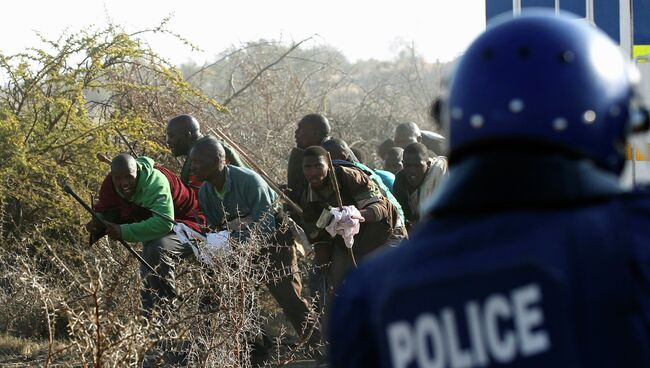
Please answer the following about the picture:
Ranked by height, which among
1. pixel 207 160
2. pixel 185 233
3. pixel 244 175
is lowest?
pixel 185 233

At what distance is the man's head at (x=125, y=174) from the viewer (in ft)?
26.1

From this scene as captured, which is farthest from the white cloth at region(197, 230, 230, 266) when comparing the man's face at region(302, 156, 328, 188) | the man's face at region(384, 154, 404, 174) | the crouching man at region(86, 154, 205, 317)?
the man's face at region(384, 154, 404, 174)

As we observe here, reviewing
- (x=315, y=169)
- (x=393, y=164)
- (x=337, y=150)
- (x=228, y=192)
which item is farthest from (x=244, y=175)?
(x=393, y=164)

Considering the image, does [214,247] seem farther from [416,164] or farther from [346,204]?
[416,164]

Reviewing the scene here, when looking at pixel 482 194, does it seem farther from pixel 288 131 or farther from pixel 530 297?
pixel 288 131

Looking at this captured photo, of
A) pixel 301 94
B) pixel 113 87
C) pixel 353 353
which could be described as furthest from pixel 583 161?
pixel 301 94

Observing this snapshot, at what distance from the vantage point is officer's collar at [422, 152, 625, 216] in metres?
1.67

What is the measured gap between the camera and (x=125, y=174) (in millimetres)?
7949

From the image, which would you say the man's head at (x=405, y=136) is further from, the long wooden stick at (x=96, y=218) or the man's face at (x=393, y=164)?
the long wooden stick at (x=96, y=218)

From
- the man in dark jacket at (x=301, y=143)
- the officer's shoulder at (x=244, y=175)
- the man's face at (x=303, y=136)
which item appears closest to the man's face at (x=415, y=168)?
the man in dark jacket at (x=301, y=143)

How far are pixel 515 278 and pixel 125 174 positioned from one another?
6479 mm

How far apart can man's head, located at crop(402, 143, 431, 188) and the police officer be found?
6769 mm

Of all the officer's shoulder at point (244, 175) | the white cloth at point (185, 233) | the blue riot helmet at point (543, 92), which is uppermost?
the blue riot helmet at point (543, 92)

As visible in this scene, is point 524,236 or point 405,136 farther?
point 405,136
